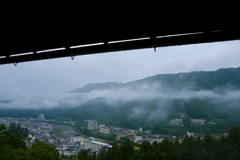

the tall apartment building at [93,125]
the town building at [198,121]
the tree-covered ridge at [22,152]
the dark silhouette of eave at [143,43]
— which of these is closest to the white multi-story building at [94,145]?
the tall apartment building at [93,125]

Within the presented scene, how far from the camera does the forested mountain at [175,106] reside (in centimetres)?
5447

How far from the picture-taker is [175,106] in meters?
66.2

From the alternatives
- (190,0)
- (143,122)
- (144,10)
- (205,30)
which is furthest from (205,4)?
(143,122)

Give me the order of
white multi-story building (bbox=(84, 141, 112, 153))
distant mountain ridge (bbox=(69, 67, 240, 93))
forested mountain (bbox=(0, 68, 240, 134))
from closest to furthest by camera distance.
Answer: white multi-story building (bbox=(84, 141, 112, 153)) < forested mountain (bbox=(0, 68, 240, 134)) < distant mountain ridge (bbox=(69, 67, 240, 93))

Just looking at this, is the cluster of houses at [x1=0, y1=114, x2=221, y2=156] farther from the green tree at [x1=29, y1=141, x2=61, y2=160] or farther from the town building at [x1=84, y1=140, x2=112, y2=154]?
the green tree at [x1=29, y1=141, x2=61, y2=160]

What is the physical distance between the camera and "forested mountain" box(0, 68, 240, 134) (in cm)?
5447

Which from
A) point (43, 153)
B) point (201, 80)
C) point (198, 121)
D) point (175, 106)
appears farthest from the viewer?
point (201, 80)

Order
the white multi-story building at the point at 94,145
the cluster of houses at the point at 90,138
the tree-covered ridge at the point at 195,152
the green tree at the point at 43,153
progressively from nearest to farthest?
the green tree at the point at 43,153 → the tree-covered ridge at the point at 195,152 → the white multi-story building at the point at 94,145 → the cluster of houses at the point at 90,138

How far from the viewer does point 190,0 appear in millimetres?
1595

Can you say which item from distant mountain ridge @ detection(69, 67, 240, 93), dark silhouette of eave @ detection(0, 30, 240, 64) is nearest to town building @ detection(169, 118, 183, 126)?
distant mountain ridge @ detection(69, 67, 240, 93)

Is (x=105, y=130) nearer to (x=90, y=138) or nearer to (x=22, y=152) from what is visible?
(x=90, y=138)

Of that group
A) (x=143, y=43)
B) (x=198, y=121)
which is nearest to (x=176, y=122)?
(x=198, y=121)

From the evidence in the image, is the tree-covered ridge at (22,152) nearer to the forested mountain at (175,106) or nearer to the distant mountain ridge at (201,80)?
the forested mountain at (175,106)

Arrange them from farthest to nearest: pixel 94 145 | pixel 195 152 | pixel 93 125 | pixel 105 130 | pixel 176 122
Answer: pixel 93 125 → pixel 105 130 → pixel 176 122 → pixel 94 145 → pixel 195 152
